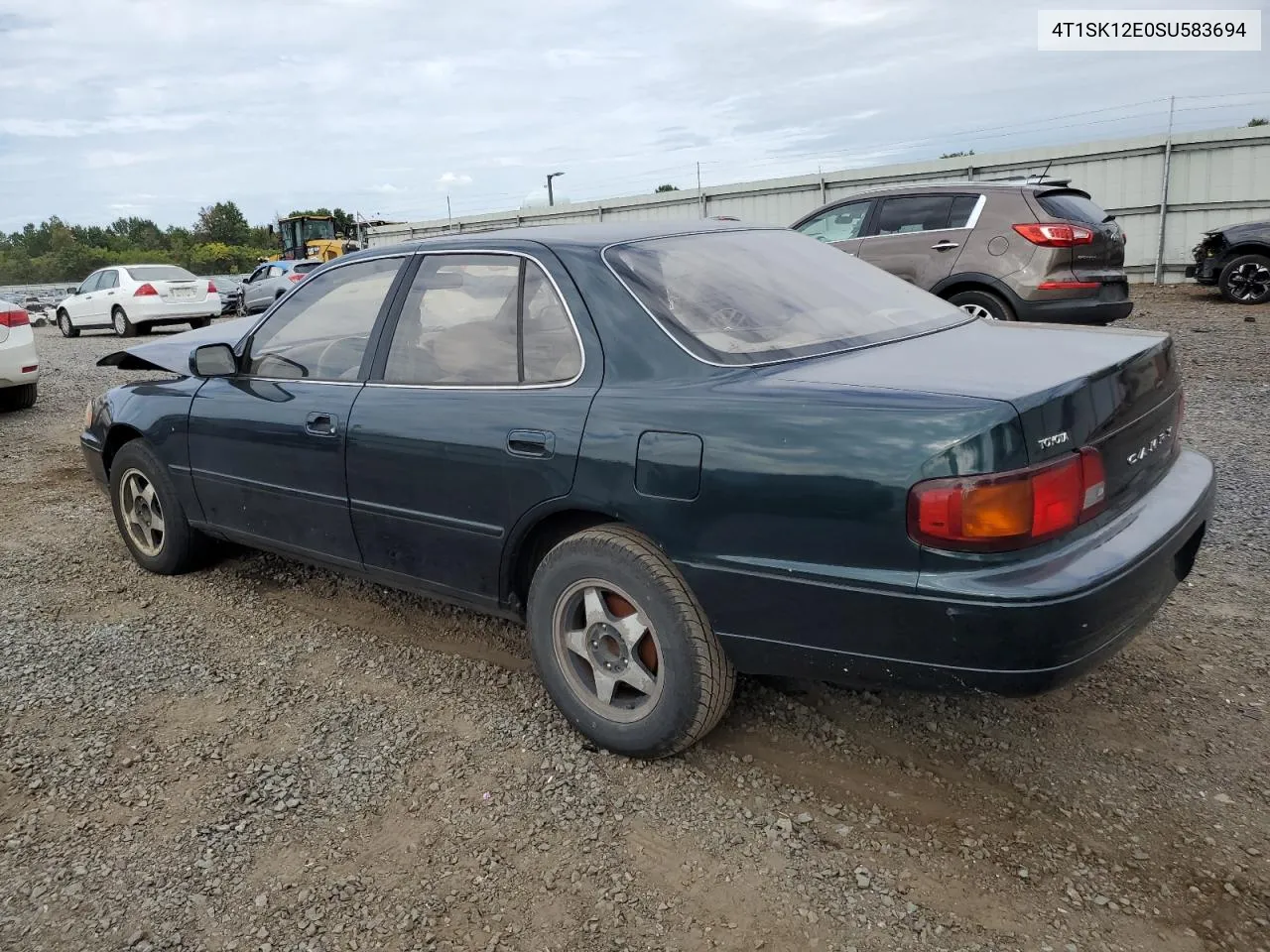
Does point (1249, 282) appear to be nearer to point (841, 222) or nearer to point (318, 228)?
point (841, 222)

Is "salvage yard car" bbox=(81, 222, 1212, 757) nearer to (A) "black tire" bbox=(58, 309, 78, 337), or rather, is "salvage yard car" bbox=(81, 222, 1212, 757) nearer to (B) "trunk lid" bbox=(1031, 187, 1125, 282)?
(B) "trunk lid" bbox=(1031, 187, 1125, 282)

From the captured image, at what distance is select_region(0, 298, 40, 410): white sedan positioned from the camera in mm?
9336

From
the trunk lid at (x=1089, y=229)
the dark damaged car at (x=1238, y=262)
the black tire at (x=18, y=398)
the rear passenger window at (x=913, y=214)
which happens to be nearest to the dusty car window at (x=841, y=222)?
the rear passenger window at (x=913, y=214)

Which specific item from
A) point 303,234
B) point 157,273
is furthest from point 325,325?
A: point 303,234

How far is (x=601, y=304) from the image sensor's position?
115 inches

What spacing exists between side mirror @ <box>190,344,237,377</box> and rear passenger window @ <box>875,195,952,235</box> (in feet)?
21.3

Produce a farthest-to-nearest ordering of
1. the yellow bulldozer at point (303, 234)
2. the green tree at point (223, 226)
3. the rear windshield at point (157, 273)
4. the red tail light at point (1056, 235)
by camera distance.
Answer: the green tree at point (223, 226)
the yellow bulldozer at point (303, 234)
the rear windshield at point (157, 273)
the red tail light at point (1056, 235)

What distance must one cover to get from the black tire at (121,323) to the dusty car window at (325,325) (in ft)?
57.4

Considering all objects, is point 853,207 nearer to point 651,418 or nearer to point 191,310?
point 651,418

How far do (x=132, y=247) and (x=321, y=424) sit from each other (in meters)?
67.7

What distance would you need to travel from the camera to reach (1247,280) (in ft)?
40.4

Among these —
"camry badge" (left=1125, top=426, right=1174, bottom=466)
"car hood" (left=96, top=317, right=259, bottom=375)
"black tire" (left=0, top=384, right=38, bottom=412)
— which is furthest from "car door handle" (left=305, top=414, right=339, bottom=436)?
"black tire" (left=0, top=384, right=38, bottom=412)

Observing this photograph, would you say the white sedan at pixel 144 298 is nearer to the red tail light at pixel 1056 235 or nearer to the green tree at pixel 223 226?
the red tail light at pixel 1056 235

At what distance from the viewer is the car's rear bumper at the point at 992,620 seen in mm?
2211
